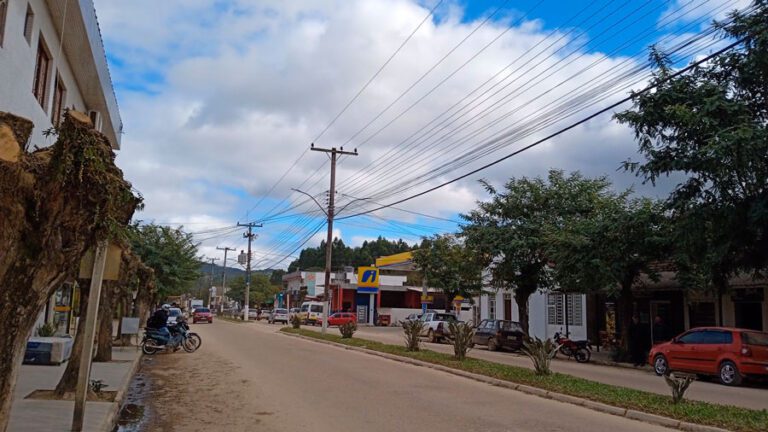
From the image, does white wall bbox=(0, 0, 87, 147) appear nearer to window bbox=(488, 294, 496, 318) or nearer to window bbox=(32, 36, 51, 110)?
window bbox=(32, 36, 51, 110)

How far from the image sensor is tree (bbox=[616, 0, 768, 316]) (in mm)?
15461

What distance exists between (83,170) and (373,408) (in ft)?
23.5

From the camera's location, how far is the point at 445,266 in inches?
1809

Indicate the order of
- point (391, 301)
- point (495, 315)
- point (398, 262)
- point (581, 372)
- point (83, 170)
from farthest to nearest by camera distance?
point (398, 262)
point (391, 301)
point (495, 315)
point (581, 372)
point (83, 170)

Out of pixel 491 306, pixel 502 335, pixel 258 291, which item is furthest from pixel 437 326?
pixel 258 291

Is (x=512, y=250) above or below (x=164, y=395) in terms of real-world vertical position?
above

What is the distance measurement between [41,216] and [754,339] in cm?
1832

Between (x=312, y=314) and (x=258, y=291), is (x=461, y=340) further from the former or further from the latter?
(x=258, y=291)

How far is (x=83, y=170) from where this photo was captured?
232 inches

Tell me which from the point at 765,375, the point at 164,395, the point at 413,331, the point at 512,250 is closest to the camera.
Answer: the point at 164,395

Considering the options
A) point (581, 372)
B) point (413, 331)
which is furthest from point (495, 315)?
point (581, 372)

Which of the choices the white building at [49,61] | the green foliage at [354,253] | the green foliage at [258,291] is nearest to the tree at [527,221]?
the white building at [49,61]

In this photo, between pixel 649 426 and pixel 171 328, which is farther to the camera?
pixel 171 328

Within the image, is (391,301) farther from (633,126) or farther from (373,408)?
(373,408)
